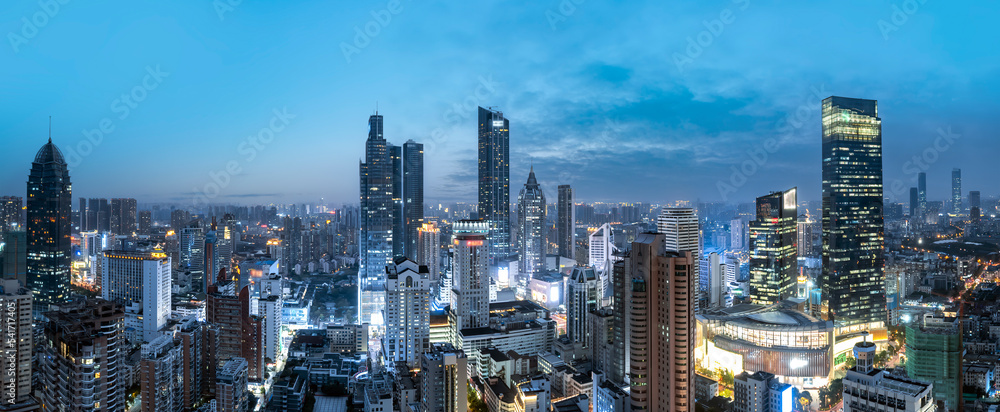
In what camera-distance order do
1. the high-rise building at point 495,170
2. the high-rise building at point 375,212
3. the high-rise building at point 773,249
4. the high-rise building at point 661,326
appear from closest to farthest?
the high-rise building at point 661,326 < the high-rise building at point 773,249 < the high-rise building at point 375,212 < the high-rise building at point 495,170

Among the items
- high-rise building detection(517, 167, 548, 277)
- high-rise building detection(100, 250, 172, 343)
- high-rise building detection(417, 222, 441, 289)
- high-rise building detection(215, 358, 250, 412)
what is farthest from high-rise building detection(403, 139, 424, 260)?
high-rise building detection(215, 358, 250, 412)

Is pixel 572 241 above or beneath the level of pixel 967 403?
above

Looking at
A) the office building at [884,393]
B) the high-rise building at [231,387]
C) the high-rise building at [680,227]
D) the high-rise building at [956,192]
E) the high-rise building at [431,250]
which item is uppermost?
the high-rise building at [956,192]

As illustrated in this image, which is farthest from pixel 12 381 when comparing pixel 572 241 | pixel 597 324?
pixel 572 241

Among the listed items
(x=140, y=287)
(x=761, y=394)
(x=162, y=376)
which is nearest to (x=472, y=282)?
(x=162, y=376)

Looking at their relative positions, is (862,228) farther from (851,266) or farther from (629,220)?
(629,220)

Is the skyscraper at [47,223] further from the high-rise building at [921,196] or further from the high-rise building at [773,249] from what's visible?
the high-rise building at [921,196]

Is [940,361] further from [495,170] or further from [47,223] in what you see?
[47,223]

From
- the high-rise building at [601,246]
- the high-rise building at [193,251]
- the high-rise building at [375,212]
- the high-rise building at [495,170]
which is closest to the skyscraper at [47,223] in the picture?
the high-rise building at [193,251]
